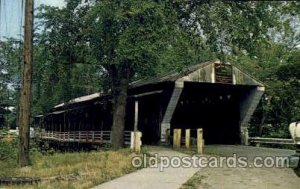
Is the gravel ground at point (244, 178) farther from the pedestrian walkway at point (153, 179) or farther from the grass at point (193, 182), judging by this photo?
the pedestrian walkway at point (153, 179)

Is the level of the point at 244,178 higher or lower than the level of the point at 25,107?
lower

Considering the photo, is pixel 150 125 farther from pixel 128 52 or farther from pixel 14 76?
pixel 14 76

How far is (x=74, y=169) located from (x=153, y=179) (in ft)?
12.1

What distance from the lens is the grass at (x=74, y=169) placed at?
13.9 metres

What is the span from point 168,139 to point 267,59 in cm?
1621

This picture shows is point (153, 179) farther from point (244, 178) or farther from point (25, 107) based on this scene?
point (25, 107)

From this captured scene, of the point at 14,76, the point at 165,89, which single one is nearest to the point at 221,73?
the point at 165,89

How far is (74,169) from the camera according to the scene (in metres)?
16.2

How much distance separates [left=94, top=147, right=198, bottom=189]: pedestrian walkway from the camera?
12.8 meters

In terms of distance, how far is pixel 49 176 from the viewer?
1541 centimetres

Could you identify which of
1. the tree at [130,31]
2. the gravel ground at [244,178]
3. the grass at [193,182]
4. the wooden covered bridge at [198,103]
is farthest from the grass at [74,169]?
the wooden covered bridge at [198,103]

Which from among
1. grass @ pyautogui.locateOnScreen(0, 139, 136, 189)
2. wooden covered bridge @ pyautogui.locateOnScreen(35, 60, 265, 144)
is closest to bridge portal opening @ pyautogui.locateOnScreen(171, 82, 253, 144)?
wooden covered bridge @ pyautogui.locateOnScreen(35, 60, 265, 144)

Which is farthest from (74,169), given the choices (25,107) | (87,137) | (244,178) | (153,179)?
(87,137)

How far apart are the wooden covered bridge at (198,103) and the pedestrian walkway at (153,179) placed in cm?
1084
